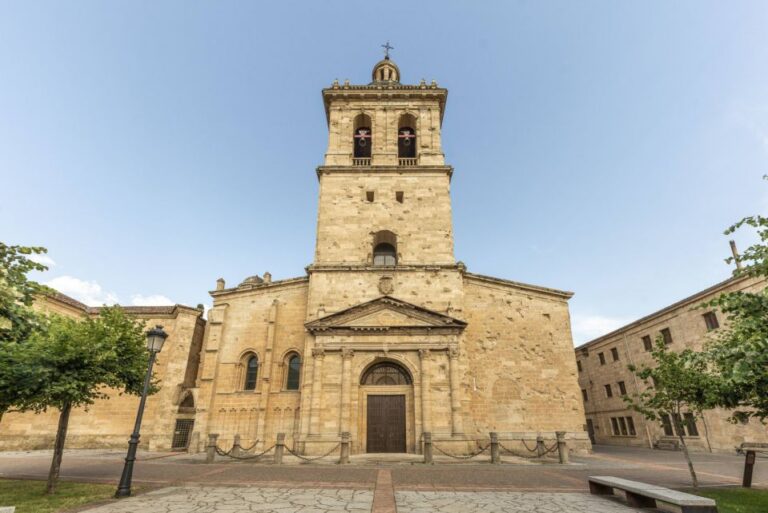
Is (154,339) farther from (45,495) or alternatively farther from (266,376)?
(266,376)

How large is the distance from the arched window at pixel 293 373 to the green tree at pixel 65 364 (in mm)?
9704

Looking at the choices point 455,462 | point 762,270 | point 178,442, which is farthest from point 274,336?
point 762,270

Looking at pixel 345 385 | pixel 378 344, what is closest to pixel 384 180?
pixel 378 344

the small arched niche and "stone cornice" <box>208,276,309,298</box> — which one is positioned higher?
"stone cornice" <box>208,276,309,298</box>

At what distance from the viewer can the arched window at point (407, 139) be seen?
26.5m

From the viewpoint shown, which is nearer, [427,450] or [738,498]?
[738,498]

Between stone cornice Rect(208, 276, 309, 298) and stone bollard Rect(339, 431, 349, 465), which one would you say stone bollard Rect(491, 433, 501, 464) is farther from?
stone cornice Rect(208, 276, 309, 298)

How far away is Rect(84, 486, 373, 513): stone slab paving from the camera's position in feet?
23.8

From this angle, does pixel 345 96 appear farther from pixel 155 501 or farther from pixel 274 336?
pixel 155 501

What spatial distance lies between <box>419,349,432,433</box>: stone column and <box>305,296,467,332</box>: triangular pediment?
1307mm

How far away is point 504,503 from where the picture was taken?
26.4 feet

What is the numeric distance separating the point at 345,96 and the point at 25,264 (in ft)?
73.0

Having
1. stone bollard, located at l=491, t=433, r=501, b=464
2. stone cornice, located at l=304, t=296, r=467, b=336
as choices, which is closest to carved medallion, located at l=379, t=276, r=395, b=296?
stone cornice, located at l=304, t=296, r=467, b=336

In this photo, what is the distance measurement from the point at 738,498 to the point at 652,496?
3.57 m
